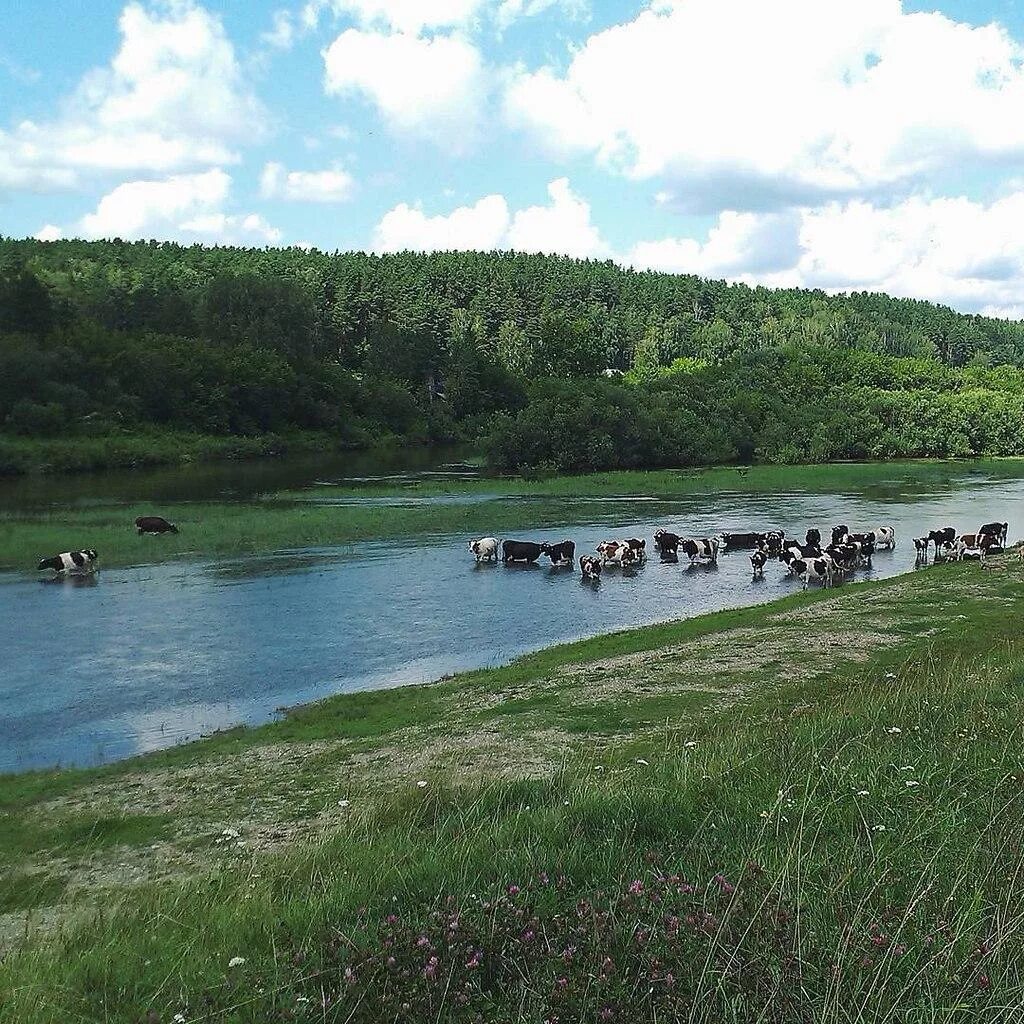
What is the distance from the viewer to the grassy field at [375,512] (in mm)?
36281

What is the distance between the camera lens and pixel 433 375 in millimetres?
140000

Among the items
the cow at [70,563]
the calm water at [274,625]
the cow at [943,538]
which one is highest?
the cow at [943,538]

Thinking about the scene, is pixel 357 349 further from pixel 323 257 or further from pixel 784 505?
pixel 784 505

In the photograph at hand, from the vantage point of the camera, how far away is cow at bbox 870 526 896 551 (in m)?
37.0

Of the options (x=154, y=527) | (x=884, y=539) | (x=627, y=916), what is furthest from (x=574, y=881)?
(x=154, y=527)

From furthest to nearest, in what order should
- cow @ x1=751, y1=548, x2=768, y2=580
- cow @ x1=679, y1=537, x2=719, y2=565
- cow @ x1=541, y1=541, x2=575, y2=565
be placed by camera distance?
cow @ x1=679, y1=537, x2=719, y2=565
cow @ x1=541, y1=541, x2=575, y2=565
cow @ x1=751, y1=548, x2=768, y2=580

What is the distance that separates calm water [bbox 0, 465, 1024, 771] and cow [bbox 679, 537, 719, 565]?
90 centimetres

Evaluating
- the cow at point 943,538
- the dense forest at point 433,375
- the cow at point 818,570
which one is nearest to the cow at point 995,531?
the cow at point 943,538

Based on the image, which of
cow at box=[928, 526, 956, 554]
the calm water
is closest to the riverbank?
the calm water

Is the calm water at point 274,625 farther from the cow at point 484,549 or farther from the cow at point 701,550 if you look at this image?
the cow at point 701,550

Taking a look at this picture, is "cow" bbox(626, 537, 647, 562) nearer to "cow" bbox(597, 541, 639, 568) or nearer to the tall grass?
"cow" bbox(597, 541, 639, 568)

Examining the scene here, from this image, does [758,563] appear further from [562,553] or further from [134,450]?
[134,450]

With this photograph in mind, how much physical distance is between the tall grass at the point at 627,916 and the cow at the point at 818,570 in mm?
23682

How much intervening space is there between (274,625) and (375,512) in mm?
21450
